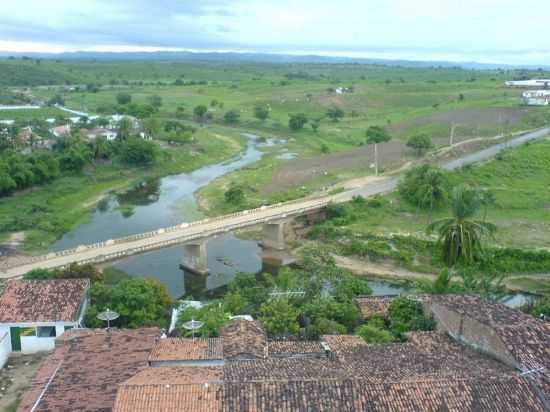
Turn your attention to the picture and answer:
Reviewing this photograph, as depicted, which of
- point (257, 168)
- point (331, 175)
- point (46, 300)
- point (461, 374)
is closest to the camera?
point (461, 374)

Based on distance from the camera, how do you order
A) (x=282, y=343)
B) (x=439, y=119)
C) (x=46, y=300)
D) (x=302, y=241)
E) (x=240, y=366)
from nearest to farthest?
(x=240, y=366)
(x=282, y=343)
(x=46, y=300)
(x=302, y=241)
(x=439, y=119)

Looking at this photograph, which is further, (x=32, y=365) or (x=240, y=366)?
(x=32, y=365)

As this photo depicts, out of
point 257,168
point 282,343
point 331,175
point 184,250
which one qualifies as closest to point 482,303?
point 282,343

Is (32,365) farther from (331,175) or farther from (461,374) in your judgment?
(331,175)

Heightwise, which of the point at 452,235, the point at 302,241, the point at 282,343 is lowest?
the point at 302,241

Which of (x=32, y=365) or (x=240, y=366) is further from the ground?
(x=240, y=366)

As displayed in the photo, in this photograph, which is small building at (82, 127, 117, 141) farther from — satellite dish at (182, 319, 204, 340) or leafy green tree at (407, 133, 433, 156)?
satellite dish at (182, 319, 204, 340)
